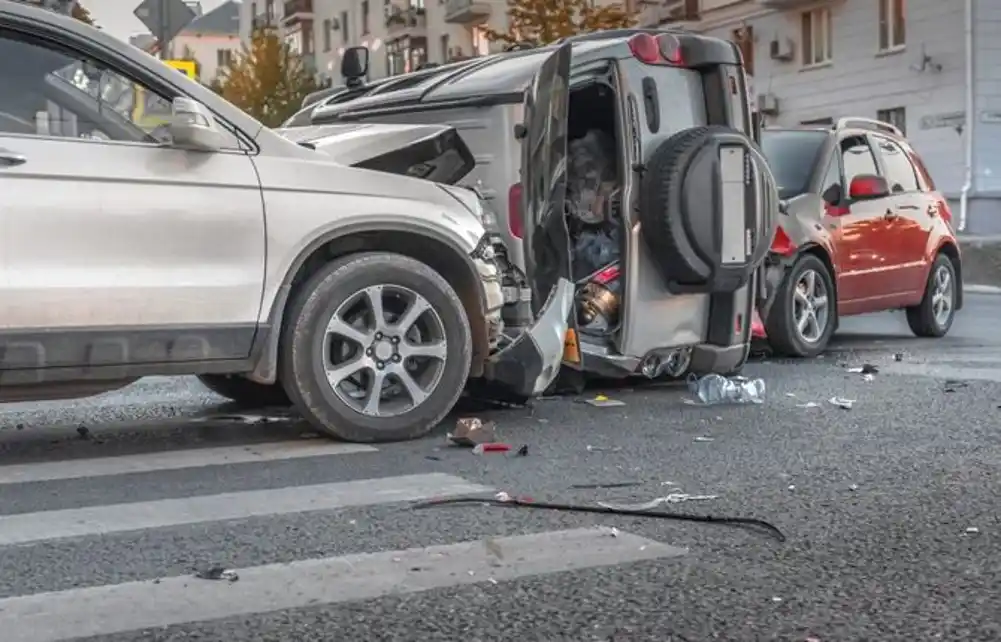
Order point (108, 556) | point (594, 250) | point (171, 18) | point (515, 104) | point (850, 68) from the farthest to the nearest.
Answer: point (850, 68) < point (171, 18) < point (594, 250) < point (515, 104) < point (108, 556)

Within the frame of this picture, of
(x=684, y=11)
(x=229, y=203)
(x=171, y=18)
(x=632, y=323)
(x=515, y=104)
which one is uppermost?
(x=684, y=11)

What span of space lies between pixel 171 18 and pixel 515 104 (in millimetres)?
7194

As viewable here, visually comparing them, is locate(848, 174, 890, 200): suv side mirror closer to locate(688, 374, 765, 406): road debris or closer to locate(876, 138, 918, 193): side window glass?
locate(876, 138, 918, 193): side window glass

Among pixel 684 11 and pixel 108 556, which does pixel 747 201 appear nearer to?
pixel 108 556

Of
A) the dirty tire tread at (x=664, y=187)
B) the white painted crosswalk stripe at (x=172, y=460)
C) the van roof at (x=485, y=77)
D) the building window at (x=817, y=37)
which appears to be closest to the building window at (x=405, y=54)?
the building window at (x=817, y=37)

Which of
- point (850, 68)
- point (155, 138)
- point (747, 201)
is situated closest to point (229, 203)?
point (155, 138)

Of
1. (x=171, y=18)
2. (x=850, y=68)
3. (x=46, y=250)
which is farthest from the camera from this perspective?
(x=850, y=68)

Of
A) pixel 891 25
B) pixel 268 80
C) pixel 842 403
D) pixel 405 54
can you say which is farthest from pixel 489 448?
pixel 405 54

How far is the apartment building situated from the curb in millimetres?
8294

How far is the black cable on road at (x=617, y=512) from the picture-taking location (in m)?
4.43

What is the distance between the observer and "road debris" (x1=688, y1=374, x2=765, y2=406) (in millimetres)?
7539

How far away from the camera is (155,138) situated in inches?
226

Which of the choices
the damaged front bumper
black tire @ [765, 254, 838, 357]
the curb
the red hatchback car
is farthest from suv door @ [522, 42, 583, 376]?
the curb

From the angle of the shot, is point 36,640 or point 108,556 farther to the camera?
point 108,556
